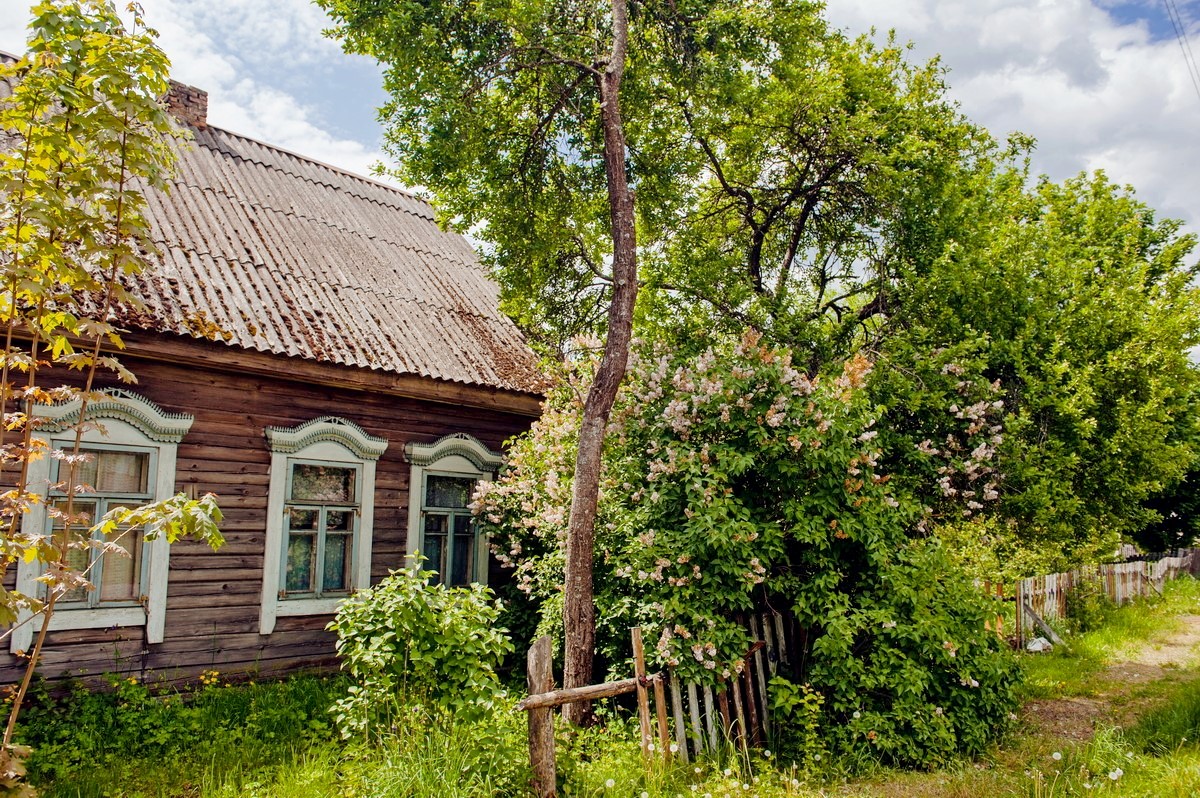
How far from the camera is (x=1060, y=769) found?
5.84 m

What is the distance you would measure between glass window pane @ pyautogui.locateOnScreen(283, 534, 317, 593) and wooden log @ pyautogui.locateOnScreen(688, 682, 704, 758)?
4247mm

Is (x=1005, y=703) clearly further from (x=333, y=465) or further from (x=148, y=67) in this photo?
(x=148, y=67)

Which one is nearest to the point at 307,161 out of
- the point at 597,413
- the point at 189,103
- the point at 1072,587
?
the point at 189,103

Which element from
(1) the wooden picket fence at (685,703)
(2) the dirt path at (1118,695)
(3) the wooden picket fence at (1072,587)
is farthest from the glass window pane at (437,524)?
(3) the wooden picket fence at (1072,587)

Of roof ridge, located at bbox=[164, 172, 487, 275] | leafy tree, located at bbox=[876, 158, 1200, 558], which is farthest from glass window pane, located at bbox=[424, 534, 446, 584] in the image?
leafy tree, located at bbox=[876, 158, 1200, 558]

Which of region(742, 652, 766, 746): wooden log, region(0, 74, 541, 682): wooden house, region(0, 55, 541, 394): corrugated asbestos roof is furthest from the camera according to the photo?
region(0, 55, 541, 394): corrugated asbestos roof

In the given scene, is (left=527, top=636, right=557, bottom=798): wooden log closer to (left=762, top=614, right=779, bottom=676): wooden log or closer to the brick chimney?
(left=762, top=614, right=779, bottom=676): wooden log

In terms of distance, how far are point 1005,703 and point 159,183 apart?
7.46m

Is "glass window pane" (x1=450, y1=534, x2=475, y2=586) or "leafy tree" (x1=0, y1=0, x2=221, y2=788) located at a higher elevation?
"leafy tree" (x1=0, y1=0, x2=221, y2=788)

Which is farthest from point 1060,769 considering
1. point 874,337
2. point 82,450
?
point 82,450

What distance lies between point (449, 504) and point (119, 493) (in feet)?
11.6

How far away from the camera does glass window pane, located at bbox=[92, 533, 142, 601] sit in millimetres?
6844

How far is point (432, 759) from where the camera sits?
479cm

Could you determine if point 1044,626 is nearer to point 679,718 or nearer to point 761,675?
point 761,675
